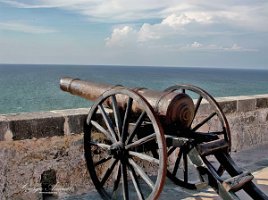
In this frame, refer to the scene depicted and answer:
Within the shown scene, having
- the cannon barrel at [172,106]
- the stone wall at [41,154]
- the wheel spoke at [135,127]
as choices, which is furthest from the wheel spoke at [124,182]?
the stone wall at [41,154]

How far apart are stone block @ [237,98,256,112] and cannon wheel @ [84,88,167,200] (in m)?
2.40

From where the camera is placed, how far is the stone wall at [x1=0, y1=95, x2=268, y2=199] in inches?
159

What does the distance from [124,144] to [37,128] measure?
1018mm

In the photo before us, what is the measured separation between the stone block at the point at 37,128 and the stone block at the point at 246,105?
314 centimetres

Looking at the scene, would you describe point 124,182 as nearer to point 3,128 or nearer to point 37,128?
point 37,128

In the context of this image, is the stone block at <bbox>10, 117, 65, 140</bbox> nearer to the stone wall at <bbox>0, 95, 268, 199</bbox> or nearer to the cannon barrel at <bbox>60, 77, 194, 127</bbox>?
the stone wall at <bbox>0, 95, 268, 199</bbox>

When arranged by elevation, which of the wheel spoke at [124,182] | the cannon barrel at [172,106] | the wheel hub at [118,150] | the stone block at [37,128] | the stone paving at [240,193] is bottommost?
the stone paving at [240,193]

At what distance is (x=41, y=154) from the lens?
4.23 meters

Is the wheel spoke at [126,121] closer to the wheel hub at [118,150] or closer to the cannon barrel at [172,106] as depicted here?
the wheel hub at [118,150]

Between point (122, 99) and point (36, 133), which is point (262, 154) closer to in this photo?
point (122, 99)

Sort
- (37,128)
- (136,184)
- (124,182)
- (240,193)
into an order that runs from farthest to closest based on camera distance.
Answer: (240,193) < (37,128) < (124,182) < (136,184)

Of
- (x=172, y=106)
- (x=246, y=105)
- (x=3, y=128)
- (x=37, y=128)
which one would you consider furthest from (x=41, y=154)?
(x=246, y=105)

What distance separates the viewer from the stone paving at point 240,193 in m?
4.34

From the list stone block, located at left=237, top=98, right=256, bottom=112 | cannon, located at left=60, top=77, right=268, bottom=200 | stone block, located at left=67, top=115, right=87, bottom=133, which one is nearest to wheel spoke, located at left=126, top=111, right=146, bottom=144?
cannon, located at left=60, top=77, right=268, bottom=200
